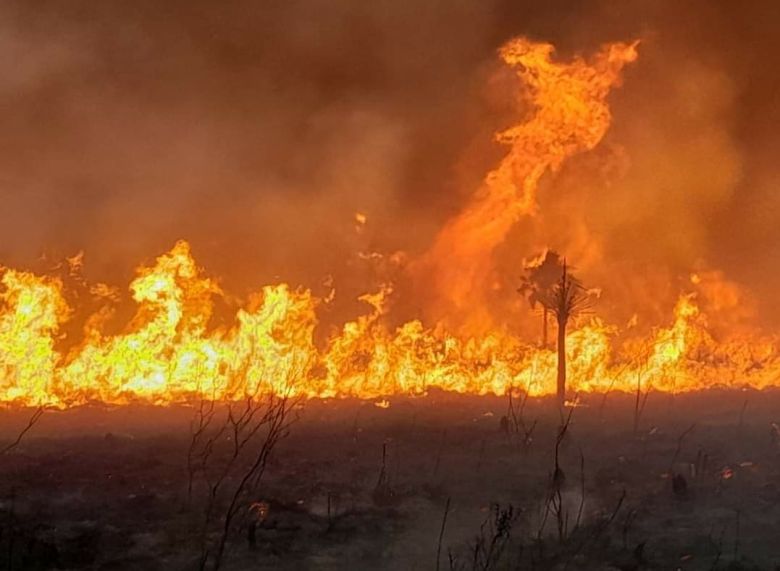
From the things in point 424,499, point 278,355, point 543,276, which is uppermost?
point 543,276

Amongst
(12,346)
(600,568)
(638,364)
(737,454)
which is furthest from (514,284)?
(600,568)

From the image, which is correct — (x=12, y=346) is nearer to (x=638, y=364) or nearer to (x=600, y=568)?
(x=600, y=568)

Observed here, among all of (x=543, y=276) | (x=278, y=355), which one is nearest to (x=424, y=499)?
(x=278, y=355)

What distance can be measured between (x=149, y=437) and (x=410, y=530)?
13503 millimetres

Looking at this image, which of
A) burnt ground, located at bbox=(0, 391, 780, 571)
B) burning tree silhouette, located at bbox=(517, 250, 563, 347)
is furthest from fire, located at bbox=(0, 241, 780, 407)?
burnt ground, located at bbox=(0, 391, 780, 571)

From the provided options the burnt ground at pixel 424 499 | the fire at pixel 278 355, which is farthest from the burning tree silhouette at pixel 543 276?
the burnt ground at pixel 424 499

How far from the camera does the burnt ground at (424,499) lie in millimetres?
13688

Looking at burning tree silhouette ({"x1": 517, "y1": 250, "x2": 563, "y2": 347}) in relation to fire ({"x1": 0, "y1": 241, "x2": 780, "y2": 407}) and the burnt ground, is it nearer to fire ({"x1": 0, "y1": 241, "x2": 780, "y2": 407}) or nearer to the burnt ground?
fire ({"x1": 0, "y1": 241, "x2": 780, "y2": 407})

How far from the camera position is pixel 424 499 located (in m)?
17.4

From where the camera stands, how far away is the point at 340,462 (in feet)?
68.0

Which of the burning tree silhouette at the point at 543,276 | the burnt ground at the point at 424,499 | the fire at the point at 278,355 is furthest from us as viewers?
the burning tree silhouette at the point at 543,276

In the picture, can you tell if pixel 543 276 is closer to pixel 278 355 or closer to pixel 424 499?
pixel 278 355

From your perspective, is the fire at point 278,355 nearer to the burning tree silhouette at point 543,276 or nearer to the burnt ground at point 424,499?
the burning tree silhouette at point 543,276

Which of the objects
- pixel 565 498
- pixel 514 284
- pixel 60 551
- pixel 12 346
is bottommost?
pixel 60 551
